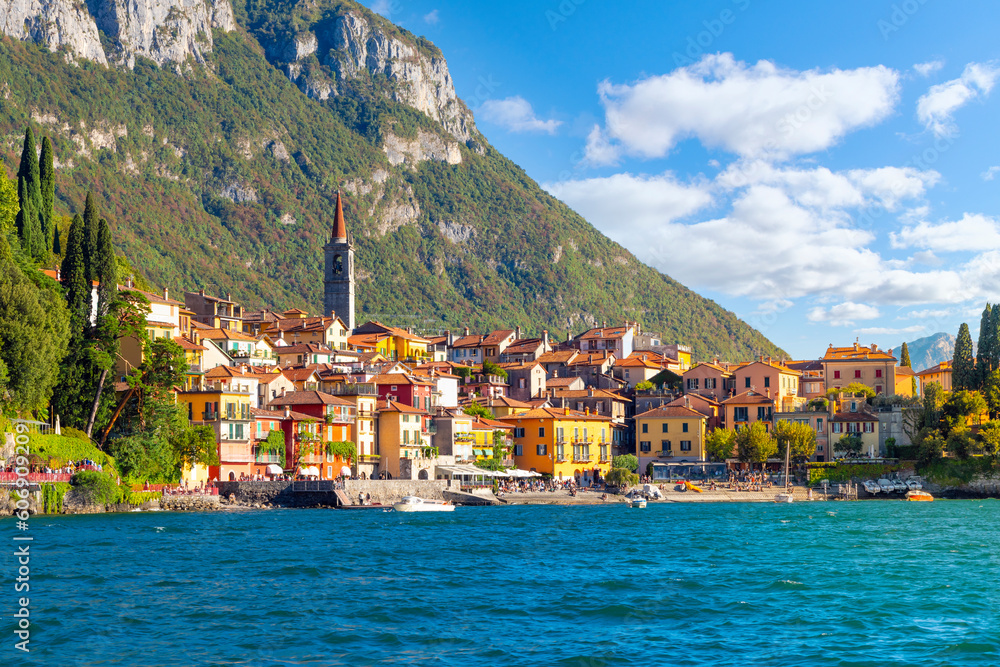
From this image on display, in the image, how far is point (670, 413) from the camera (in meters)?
102

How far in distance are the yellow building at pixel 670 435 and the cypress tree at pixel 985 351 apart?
78.6ft

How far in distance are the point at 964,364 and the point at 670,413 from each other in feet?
86.2

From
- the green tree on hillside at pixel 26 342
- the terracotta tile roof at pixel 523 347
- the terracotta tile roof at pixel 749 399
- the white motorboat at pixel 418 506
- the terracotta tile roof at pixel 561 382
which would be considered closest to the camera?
the green tree on hillside at pixel 26 342

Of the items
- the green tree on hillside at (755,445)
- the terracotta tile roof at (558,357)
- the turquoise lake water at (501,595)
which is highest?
the terracotta tile roof at (558,357)

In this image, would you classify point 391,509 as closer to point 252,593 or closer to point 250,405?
point 250,405

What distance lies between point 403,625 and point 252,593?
6.33 metres

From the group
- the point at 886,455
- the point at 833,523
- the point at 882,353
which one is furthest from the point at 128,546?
the point at 882,353

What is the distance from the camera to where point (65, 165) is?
183375 millimetres

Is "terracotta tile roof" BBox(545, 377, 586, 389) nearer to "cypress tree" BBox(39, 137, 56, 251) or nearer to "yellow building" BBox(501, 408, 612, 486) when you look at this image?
"yellow building" BBox(501, 408, 612, 486)

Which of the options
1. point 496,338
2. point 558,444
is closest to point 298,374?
point 558,444

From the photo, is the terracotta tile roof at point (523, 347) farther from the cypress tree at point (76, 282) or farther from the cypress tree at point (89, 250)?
the cypress tree at point (76, 282)

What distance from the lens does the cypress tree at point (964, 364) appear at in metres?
98.5

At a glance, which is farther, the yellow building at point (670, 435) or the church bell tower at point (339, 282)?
the church bell tower at point (339, 282)

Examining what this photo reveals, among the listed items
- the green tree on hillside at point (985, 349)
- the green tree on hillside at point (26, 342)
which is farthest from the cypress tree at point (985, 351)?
the green tree on hillside at point (26, 342)
